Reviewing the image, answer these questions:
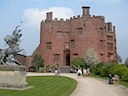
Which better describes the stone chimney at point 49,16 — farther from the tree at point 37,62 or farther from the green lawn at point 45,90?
the green lawn at point 45,90

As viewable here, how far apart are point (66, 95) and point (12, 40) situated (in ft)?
20.2

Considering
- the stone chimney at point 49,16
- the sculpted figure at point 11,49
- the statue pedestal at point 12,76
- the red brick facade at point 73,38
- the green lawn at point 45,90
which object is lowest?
the green lawn at point 45,90

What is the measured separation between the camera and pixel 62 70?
61031 millimetres

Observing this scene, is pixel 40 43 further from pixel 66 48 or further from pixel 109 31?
pixel 109 31

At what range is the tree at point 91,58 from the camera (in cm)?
5800

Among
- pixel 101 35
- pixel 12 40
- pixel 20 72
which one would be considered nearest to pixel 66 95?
pixel 20 72

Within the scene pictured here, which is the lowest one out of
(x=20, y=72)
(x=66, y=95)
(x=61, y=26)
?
(x=66, y=95)

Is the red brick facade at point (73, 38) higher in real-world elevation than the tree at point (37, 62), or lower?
higher

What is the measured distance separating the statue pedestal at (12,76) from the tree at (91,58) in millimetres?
40186

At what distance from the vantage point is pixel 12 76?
60.6ft

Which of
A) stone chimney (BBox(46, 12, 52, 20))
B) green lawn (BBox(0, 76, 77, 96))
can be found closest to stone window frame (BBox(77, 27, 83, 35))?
stone chimney (BBox(46, 12, 52, 20))

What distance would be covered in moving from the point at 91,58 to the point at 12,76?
132 ft

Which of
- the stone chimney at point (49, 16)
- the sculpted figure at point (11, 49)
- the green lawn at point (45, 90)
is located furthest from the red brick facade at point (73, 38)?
the sculpted figure at point (11, 49)

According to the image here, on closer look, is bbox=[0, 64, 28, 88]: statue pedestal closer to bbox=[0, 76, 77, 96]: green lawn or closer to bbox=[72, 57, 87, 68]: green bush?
bbox=[0, 76, 77, 96]: green lawn
